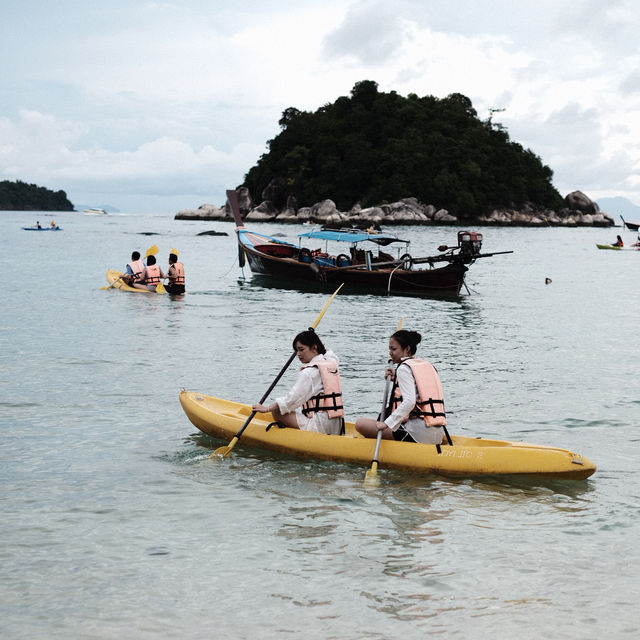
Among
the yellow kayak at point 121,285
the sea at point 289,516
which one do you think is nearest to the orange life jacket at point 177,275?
the yellow kayak at point 121,285

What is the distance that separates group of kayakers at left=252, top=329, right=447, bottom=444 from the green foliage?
107 meters

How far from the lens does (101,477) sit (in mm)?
7984

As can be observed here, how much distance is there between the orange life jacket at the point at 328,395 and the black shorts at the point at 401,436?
66 cm

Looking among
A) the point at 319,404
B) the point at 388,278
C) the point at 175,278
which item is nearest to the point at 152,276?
A: the point at 175,278

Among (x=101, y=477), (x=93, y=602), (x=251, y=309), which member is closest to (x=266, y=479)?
(x=101, y=477)

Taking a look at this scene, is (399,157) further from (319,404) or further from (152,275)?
(319,404)

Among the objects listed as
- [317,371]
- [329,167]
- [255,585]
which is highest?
[329,167]

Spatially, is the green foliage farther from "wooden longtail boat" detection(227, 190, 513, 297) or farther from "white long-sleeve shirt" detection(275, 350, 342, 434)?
"white long-sleeve shirt" detection(275, 350, 342, 434)

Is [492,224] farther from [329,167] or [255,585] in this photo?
[255,585]

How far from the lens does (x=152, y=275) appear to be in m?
24.9

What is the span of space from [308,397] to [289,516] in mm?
1540

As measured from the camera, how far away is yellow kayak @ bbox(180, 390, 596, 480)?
24.8ft

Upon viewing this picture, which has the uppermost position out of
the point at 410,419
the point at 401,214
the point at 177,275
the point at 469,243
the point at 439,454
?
the point at 401,214

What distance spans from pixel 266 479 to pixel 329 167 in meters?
114
